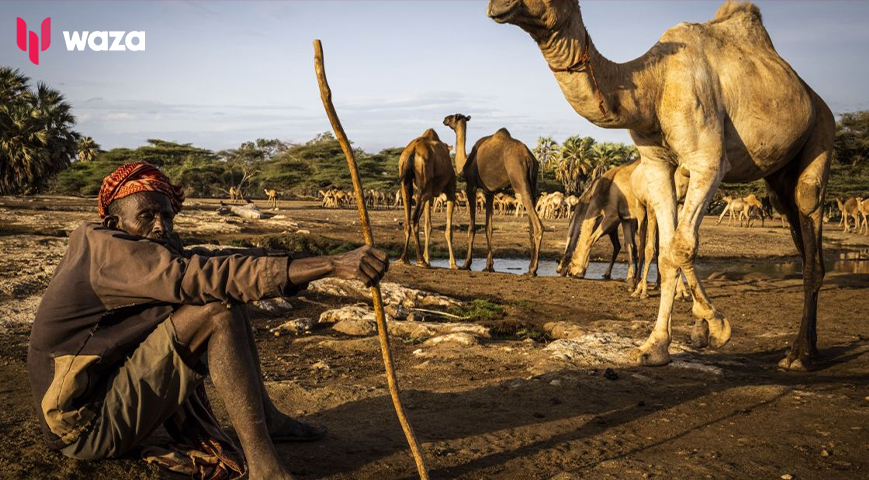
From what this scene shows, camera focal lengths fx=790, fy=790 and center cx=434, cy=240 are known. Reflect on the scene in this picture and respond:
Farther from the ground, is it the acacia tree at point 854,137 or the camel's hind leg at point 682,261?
the acacia tree at point 854,137

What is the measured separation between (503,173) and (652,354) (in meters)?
9.92

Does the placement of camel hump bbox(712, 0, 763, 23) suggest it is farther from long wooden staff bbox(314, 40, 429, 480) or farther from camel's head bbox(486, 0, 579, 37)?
long wooden staff bbox(314, 40, 429, 480)

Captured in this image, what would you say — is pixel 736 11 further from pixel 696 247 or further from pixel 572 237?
pixel 572 237

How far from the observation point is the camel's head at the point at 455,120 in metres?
18.8

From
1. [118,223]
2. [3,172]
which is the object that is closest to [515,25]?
[118,223]

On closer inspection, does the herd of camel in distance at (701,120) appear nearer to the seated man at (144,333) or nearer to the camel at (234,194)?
the seated man at (144,333)

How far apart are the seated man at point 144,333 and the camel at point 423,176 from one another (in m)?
12.0

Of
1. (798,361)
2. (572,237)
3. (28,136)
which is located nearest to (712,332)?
(798,361)

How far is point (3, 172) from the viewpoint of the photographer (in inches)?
1400

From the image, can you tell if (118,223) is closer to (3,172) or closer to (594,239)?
(594,239)

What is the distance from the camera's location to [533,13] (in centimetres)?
→ 542

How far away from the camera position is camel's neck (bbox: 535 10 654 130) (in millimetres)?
5715

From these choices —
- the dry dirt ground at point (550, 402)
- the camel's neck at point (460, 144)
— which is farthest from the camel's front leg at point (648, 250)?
the camel's neck at point (460, 144)

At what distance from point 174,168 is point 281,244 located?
137ft
